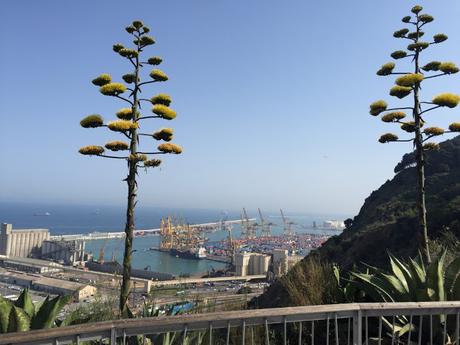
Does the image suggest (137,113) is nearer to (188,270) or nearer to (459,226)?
(459,226)

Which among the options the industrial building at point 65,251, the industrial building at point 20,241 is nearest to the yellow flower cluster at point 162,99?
the industrial building at point 65,251

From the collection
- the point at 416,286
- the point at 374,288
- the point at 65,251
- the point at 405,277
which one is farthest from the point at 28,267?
the point at 416,286

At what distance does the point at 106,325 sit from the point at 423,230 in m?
5.81

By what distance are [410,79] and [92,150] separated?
5.72m

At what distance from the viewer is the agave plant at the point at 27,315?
3.99m

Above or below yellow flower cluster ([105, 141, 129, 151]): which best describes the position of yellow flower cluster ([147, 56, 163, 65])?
above

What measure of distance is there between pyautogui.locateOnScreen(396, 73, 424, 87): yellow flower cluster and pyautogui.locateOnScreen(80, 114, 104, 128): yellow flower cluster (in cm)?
536

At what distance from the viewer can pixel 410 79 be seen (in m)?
7.87

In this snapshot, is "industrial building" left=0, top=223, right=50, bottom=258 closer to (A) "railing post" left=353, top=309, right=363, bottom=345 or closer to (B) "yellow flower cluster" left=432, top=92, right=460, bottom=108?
(B) "yellow flower cluster" left=432, top=92, right=460, bottom=108

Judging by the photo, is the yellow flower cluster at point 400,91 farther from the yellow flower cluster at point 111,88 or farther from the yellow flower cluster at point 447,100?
the yellow flower cluster at point 111,88

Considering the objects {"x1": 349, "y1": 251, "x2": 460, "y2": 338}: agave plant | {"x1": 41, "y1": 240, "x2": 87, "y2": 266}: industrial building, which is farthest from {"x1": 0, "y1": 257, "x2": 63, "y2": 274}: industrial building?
{"x1": 349, "y1": 251, "x2": 460, "y2": 338}: agave plant

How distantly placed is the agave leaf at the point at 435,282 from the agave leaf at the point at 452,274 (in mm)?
220

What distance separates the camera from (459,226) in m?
21.6

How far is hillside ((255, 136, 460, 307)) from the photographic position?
67.7ft
